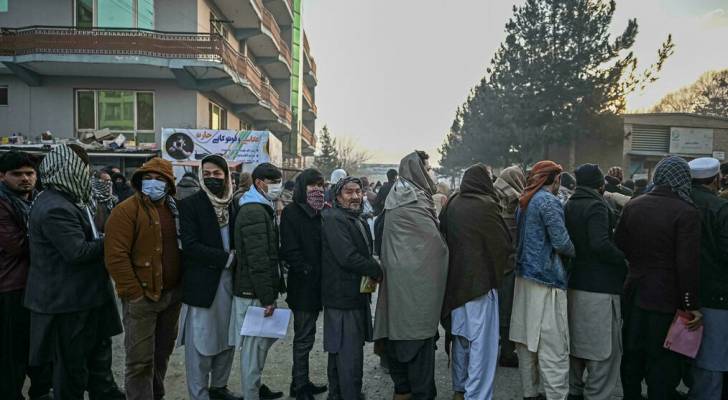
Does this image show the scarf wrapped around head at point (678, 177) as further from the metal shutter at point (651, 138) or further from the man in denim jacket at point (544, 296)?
the metal shutter at point (651, 138)

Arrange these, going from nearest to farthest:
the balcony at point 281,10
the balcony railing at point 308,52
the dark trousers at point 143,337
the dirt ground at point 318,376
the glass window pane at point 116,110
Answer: the dark trousers at point 143,337
the dirt ground at point 318,376
the glass window pane at point 116,110
the balcony at point 281,10
the balcony railing at point 308,52

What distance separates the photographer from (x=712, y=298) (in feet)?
12.1

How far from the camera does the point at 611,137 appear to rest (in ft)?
82.1

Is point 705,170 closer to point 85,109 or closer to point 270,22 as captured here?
point 85,109

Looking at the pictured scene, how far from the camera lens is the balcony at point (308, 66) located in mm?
41344

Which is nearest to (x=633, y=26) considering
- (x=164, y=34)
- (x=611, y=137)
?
(x=611, y=137)

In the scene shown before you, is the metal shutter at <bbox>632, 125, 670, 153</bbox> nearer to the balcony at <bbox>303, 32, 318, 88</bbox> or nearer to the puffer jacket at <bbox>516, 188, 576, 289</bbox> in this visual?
the puffer jacket at <bbox>516, 188, 576, 289</bbox>

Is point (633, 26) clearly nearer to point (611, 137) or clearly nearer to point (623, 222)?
point (611, 137)

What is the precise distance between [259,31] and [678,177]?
70.1ft

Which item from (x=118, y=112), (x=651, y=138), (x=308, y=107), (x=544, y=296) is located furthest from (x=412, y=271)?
(x=308, y=107)

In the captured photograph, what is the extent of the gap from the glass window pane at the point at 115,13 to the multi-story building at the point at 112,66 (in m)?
0.04

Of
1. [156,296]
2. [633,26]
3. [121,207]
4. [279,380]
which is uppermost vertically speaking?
[633,26]

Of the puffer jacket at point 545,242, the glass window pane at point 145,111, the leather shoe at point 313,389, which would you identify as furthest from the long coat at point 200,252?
the glass window pane at point 145,111

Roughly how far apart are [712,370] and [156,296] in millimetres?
4499
